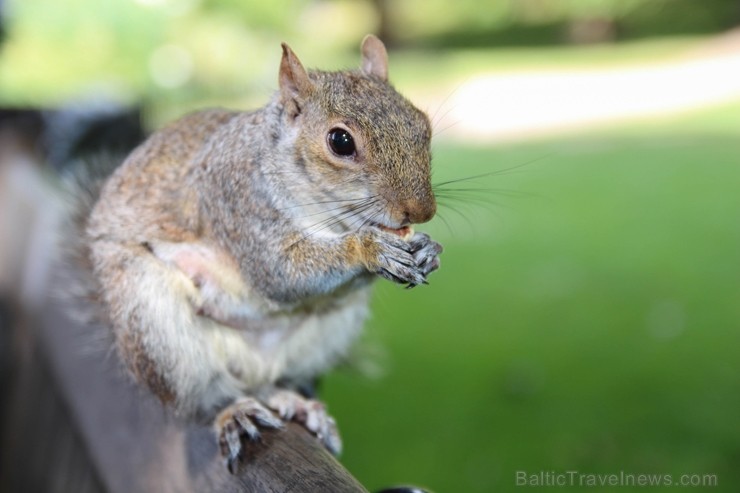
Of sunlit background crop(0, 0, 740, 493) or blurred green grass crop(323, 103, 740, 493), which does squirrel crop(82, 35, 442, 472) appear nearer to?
sunlit background crop(0, 0, 740, 493)

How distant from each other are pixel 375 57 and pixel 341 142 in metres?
0.33

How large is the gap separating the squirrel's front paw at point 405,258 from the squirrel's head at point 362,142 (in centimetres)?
3

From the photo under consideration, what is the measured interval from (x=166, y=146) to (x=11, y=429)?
167 centimetres

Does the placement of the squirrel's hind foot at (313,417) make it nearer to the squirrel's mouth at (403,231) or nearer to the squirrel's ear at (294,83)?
the squirrel's mouth at (403,231)

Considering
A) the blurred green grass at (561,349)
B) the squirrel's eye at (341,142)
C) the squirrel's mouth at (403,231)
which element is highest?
the blurred green grass at (561,349)

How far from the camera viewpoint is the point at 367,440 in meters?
3.40

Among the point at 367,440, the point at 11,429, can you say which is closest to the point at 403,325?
the point at 367,440

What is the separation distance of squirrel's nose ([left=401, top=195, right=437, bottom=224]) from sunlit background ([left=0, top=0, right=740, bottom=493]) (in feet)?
0.37

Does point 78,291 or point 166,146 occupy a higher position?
point 166,146

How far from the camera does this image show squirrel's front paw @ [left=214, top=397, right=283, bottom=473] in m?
1.44

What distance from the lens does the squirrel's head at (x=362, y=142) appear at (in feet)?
4.51

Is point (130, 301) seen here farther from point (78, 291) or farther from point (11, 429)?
point (11, 429)

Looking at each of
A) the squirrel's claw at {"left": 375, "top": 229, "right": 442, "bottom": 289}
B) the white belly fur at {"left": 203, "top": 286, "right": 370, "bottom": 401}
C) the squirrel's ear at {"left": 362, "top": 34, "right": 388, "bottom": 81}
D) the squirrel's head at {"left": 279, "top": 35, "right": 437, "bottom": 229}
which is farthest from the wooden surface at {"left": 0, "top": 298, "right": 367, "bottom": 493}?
the squirrel's ear at {"left": 362, "top": 34, "right": 388, "bottom": 81}

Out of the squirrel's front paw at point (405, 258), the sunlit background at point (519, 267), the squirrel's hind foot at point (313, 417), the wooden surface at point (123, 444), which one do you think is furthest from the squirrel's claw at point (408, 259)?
the squirrel's hind foot at point (313, 417)
